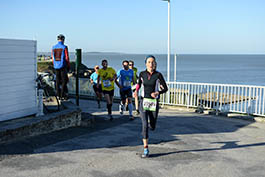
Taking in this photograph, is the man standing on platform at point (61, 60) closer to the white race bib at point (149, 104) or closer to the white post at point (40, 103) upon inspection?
the white post at point (40, 103)

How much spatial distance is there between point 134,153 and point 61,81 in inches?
161

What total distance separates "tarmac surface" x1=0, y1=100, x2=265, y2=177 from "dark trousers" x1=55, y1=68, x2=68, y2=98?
3.26ft

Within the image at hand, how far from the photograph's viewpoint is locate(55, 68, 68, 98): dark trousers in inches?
389

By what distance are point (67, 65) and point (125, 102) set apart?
276 cm

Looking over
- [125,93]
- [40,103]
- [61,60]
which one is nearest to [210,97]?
[125,93]

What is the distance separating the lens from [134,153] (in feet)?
23.0

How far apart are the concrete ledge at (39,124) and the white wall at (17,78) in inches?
13.1

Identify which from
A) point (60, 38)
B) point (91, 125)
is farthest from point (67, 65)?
point (91, 125)

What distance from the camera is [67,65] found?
9773 millimetres

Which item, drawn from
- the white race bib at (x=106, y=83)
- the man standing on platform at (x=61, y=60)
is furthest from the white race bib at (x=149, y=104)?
the white race bib at (x=106, y=83)

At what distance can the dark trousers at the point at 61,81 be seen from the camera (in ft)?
32.4

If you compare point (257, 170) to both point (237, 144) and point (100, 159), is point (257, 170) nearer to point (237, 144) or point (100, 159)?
point (237, 144)

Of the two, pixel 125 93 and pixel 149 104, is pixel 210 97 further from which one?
pixel 149 104

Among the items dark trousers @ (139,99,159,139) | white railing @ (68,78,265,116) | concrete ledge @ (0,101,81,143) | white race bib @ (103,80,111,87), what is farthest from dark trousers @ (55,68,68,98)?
white railing @ (68,78,265,116)
